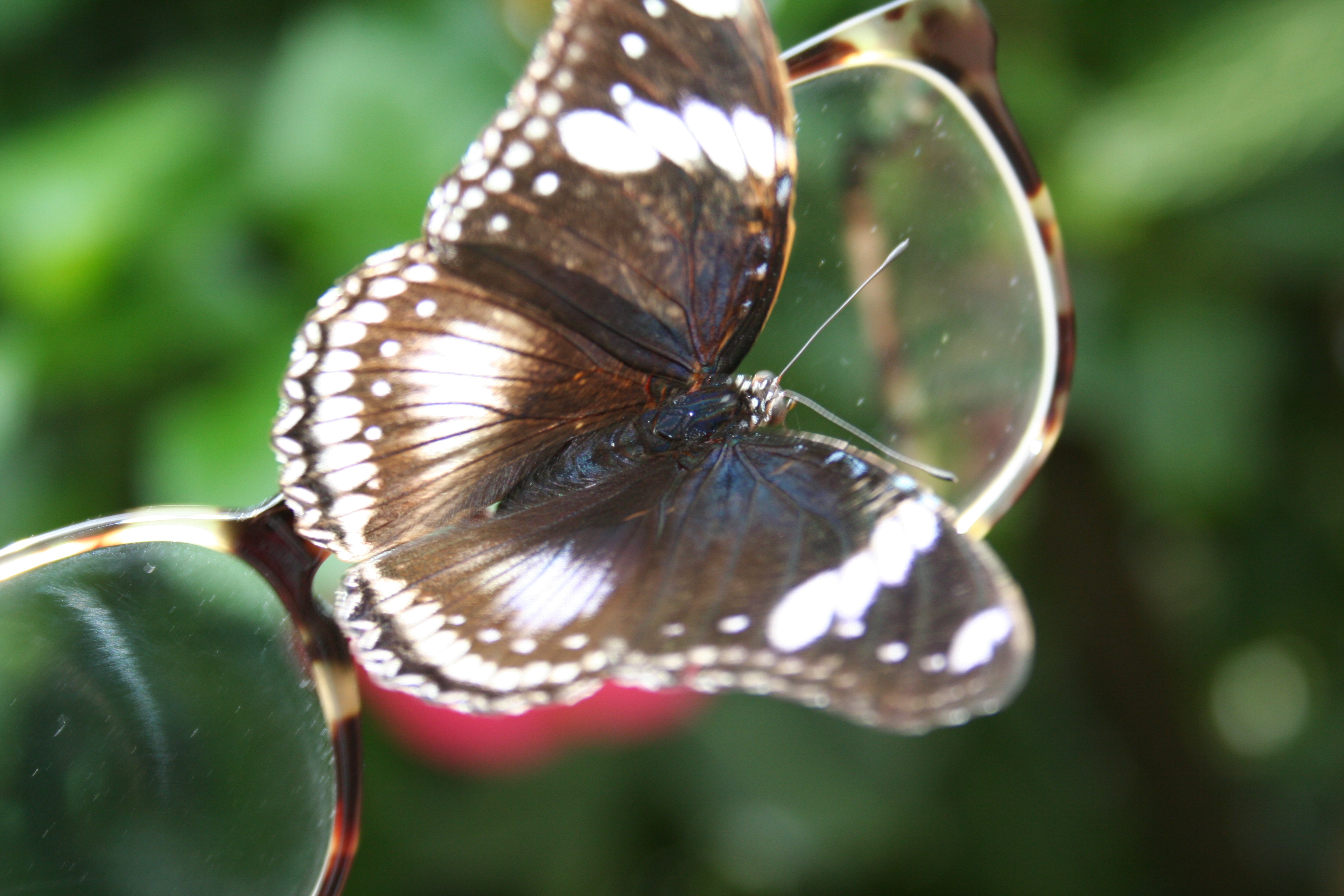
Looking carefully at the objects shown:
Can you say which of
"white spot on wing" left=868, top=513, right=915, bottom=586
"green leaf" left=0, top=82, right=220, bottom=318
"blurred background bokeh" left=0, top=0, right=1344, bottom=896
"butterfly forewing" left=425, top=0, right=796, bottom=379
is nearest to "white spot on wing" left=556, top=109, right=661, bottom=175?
"butterfly forewing" left=425, top=0, right=796, bottom=379

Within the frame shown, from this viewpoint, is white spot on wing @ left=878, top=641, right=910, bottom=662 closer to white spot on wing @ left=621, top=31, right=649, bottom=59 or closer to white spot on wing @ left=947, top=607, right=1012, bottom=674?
white spot on wing @ left=947, top=607, right=1012, bottom=674

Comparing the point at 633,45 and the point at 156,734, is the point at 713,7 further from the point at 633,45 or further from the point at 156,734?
the point at 156,734

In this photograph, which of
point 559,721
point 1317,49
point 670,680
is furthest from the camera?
point 559,721

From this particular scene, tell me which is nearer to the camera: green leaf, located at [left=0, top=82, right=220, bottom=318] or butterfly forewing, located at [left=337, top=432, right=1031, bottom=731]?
butterfly forewing, located at [left=337, top=432, right=1031, bottom=731]

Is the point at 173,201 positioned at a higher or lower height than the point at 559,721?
higher

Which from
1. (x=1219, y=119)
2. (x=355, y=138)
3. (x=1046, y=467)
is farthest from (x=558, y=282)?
(x=1046, y=467)

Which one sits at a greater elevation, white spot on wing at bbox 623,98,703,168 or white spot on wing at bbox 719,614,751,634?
white spot on wing at bbox 623,98,703,168

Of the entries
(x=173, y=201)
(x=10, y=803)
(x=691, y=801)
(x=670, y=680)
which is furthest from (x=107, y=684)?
(x=691, y=801)

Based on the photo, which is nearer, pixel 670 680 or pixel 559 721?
pixel 670 680

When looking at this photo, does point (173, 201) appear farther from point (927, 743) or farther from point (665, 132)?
point (927, 743)
